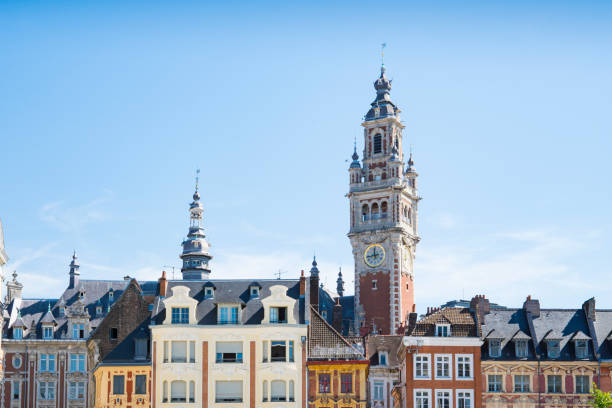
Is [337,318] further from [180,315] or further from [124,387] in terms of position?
[124,387]

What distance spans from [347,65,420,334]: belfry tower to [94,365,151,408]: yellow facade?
4420cm

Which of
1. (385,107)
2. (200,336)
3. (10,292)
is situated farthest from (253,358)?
(385,107)

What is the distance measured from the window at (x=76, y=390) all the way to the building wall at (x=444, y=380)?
117 feet

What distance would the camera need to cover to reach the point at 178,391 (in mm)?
74562

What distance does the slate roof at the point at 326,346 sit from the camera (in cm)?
7488

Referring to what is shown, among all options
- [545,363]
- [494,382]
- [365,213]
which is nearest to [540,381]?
[545,363]

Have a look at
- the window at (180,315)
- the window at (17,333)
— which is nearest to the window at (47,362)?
the window at (17,333)

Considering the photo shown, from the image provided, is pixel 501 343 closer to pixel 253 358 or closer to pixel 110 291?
pixel 253 358

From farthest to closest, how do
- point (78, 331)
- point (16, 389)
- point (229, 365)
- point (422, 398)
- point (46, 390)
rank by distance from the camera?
1. point (78, 331)
2. point (46, 390)
3. point (16, 389)
4. point (422, 398)
5. point (229, 365)

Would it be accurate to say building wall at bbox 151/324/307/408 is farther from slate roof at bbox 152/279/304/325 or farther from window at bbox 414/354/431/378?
window at bbox 414/354/431/378

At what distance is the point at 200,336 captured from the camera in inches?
2963

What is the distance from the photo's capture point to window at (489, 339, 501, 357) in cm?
8094

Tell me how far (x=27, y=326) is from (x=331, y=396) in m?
38.7

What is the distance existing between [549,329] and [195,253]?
58.4 meters
